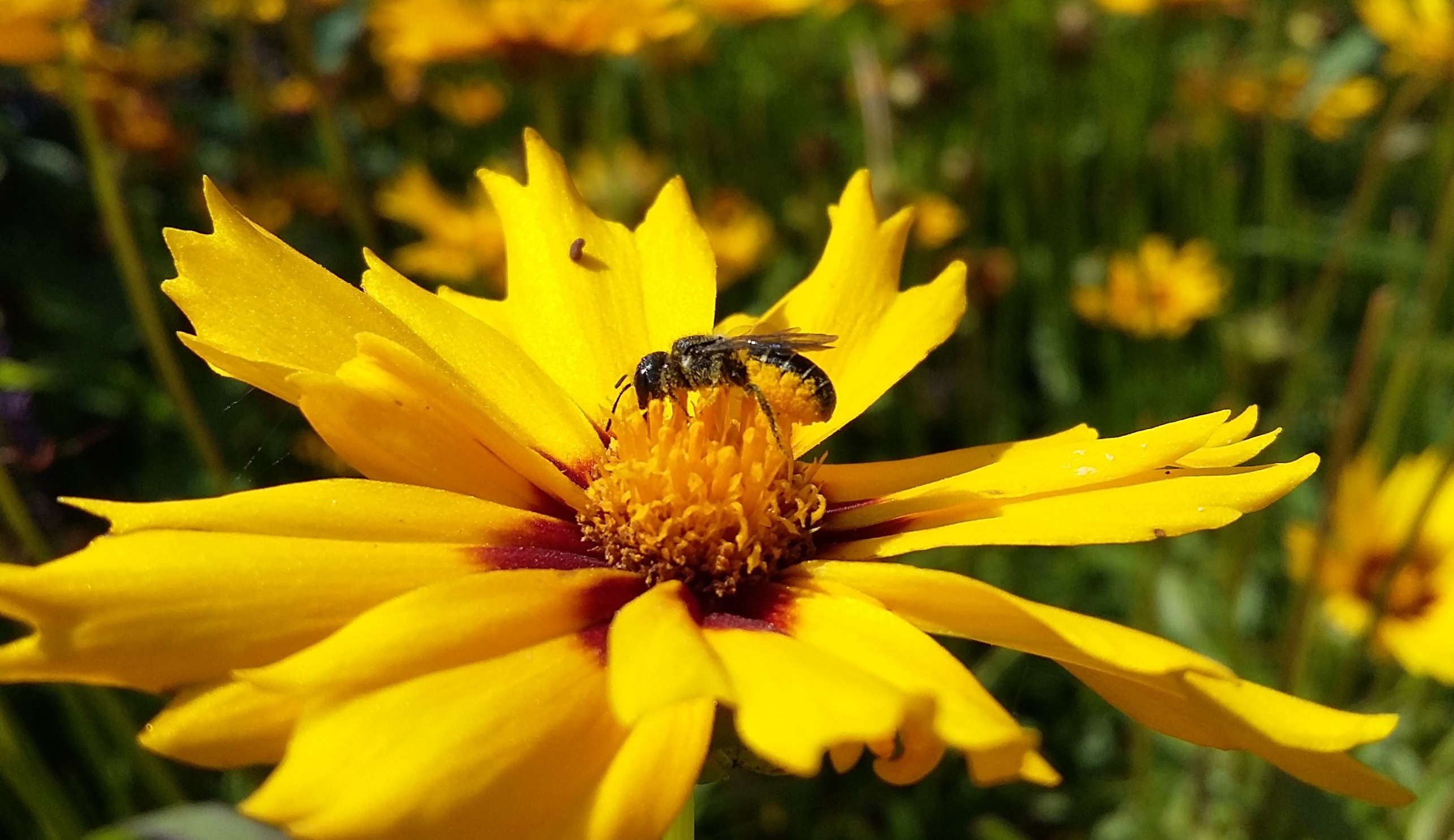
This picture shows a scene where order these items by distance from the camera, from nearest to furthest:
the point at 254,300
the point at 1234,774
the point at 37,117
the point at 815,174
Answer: the point at 254,300, the point at 1234,774, the point at 37,117, the point at 815,174

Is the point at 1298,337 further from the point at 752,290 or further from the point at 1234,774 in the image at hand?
the point at 752,290

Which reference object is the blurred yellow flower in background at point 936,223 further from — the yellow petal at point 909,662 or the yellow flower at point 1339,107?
the yellow petal at point 909,662

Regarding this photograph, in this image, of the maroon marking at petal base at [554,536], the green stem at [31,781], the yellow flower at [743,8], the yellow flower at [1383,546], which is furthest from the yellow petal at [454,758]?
the yellow flower at [743,8]

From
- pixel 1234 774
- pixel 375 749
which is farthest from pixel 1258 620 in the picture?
pixel 375 749

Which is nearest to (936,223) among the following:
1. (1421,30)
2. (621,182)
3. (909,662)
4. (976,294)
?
(976,294)

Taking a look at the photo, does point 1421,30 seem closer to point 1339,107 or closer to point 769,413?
point 1339,107

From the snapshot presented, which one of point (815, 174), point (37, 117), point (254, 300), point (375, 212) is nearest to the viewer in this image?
point (254, 300)

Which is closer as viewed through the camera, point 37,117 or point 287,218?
point 37,117

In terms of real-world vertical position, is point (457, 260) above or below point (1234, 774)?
above
